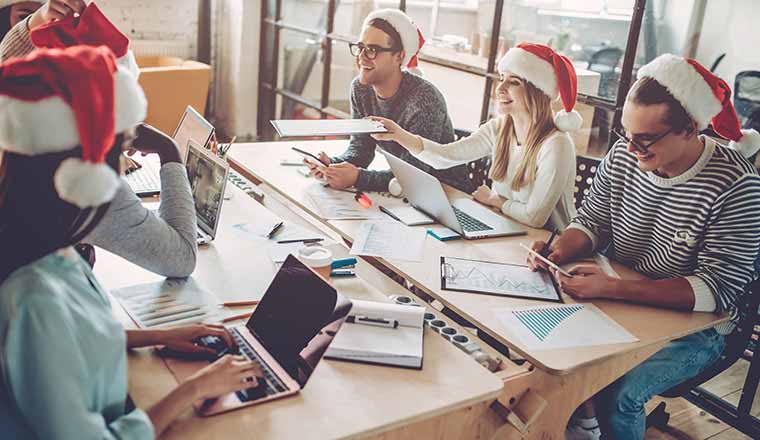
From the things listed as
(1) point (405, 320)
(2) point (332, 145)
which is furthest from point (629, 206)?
(2) point (332, 145)

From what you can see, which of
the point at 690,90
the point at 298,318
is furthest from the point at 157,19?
the point at 298,318

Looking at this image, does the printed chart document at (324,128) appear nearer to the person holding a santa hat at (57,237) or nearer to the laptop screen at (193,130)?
the laptop screen at (193,130)

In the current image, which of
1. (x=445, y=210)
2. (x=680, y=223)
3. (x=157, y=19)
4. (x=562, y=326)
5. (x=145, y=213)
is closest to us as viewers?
(x=145, y=213)

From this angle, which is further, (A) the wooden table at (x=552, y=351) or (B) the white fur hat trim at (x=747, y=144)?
(B) the white fur hat trim at (x=747, y=144)

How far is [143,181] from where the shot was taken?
7.60ft

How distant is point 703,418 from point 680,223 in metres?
1.04

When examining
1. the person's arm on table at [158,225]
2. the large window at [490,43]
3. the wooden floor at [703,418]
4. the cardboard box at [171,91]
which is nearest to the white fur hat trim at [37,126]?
the person's arm on table at [158,225]

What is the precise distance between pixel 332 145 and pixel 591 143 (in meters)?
1.13

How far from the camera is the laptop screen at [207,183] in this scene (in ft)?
6.07

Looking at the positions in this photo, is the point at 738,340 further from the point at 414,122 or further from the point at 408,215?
the point at 414,122

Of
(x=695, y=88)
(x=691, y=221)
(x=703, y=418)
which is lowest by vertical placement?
(x=703, y=418)

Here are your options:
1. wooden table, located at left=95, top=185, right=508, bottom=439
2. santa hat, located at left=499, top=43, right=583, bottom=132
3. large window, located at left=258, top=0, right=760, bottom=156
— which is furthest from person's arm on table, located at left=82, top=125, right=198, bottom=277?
large window, located at left=258, top=0, right=760, bottom=156

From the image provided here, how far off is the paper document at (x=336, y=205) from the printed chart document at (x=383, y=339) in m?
0.68

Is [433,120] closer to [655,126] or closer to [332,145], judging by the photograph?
[332,145]
